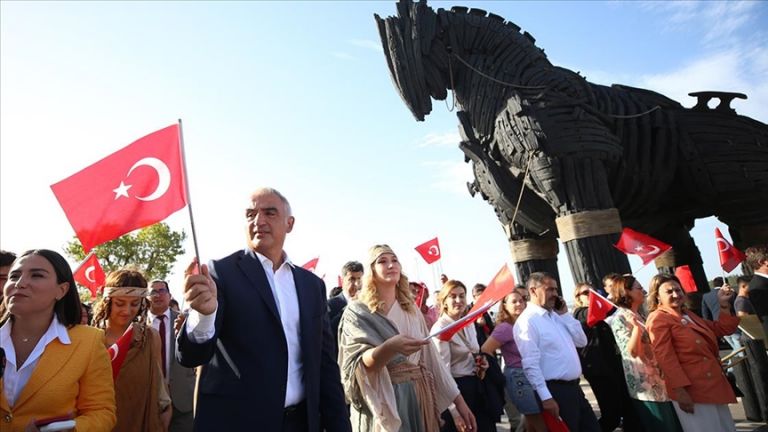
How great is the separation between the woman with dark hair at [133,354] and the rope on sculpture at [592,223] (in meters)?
5.49

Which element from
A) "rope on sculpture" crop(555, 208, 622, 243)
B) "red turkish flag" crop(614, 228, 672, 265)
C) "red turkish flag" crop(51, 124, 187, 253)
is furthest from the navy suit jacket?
"red turkish flag" crop(614, 228, 672, 265)

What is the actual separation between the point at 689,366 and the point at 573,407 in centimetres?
97

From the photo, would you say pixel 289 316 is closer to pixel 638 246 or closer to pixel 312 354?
pixel 312 354

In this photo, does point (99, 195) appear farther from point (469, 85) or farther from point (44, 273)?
point (469, 85)

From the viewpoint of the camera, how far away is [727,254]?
8.40 meters

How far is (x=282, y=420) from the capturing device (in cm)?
221

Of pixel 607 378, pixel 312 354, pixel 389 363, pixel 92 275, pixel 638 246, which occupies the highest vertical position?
pixel 92 275

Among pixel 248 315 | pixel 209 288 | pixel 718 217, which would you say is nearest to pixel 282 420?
pixel 248 315

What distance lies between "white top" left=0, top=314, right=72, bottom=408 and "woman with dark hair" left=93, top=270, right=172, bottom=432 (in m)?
0.88

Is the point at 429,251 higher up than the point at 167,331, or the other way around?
the point at 429,251

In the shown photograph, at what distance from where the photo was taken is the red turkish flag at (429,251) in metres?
11.2

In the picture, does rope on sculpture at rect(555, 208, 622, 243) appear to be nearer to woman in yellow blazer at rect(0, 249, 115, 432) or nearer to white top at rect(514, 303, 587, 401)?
white top at rect(514, 303, 587, 401)

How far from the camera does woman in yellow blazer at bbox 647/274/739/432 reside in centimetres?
400

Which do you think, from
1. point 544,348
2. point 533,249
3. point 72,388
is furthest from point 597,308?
point 72,388
